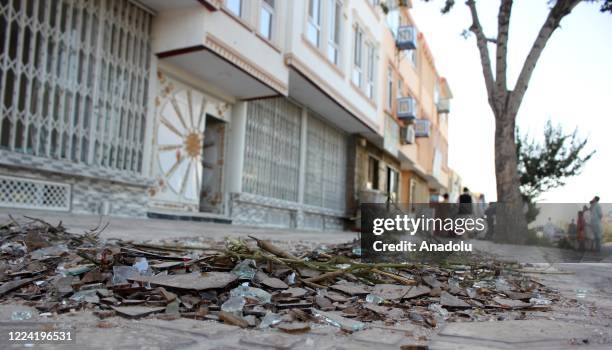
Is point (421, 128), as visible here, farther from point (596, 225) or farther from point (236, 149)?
point (596, 225)

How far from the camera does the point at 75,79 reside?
639 cm

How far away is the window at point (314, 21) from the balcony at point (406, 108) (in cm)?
799

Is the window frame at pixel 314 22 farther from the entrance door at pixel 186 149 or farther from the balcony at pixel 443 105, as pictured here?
the balcony at pixel 443 105

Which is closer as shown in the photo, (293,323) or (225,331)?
(225,331)

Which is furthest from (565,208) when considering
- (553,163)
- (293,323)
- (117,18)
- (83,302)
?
(553,163)

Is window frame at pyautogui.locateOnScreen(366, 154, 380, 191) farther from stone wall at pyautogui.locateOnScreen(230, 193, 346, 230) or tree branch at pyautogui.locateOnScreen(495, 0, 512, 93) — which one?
tree branch at pyautogui.locateOnScreen(495, 0, 512, 93)

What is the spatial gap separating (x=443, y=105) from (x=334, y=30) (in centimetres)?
2162

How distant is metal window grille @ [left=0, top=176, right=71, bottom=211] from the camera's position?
5555 mm

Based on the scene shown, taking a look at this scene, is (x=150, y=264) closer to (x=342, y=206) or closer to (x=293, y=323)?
(x=293, y=323)

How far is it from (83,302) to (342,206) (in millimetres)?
14625

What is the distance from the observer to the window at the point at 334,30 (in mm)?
12719

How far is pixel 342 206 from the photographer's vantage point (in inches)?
638

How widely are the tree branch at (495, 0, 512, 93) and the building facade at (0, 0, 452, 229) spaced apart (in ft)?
13.2

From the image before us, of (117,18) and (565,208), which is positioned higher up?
(117,18)
